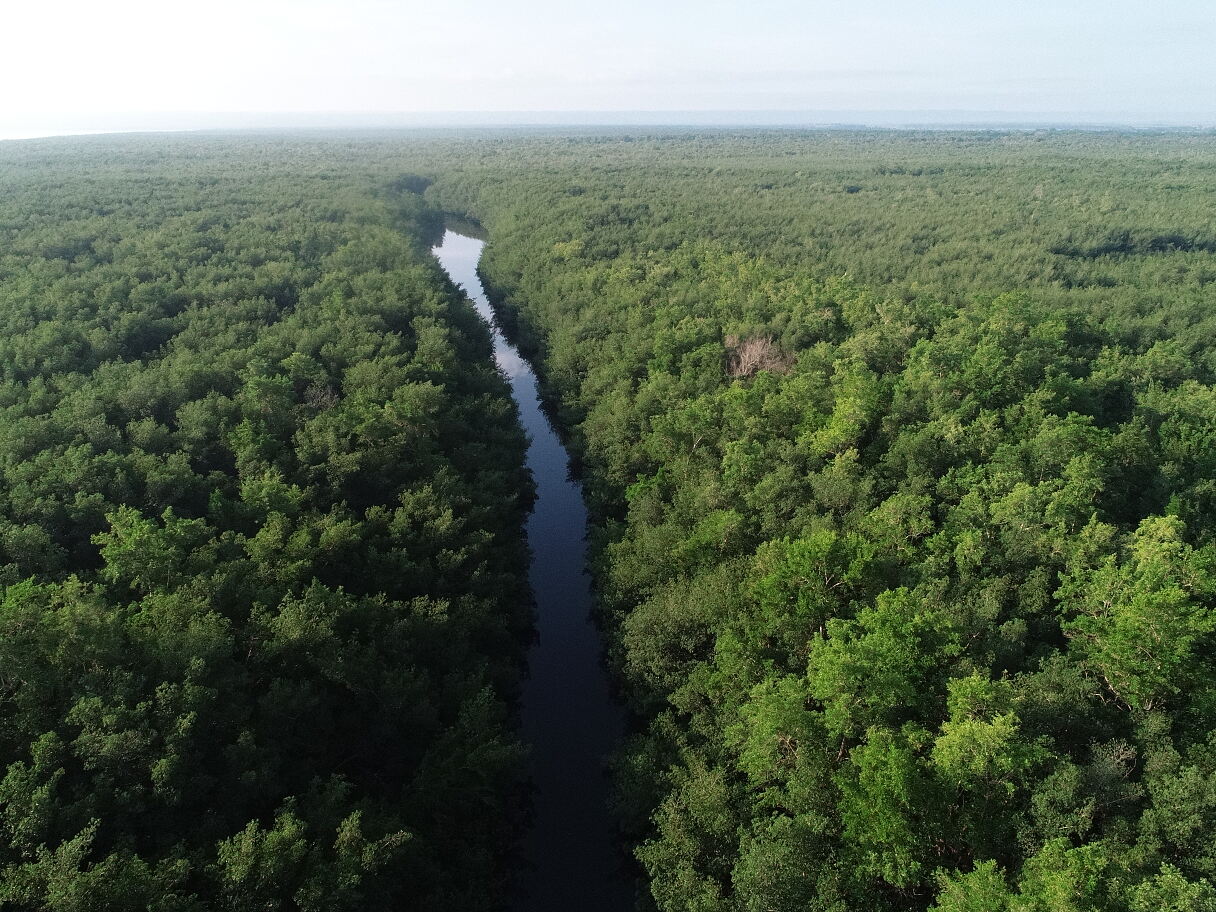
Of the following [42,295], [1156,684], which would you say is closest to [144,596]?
[1156,684]

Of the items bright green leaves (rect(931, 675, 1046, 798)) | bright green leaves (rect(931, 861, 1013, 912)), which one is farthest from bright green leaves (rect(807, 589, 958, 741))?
bright green leaves (rect(931, 861, 1013, 912))

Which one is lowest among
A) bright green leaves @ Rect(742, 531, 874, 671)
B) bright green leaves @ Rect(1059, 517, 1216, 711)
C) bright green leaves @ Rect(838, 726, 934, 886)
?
bright green leaves @ Rect(838, 726, 934, 886)

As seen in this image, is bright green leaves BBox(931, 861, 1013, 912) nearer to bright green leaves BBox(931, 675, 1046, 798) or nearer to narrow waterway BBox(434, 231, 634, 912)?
bright green leaves BBox(931, 675, 1046, 798)

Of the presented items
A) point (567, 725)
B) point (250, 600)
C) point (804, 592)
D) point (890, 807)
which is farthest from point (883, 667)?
point (250, 600)

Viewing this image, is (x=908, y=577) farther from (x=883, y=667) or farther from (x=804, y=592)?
(x=883, y=667)

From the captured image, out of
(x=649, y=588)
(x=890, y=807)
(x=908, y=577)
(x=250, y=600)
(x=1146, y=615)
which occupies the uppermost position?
(x=1146, y=615)

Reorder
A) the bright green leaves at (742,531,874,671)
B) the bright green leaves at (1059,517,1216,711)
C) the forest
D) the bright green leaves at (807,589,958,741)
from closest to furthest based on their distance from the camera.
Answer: the forest, the bright green leaves at (1059,517,1216,711), the bright green leaves at (807,589,958,741), the bright green leaves at (742,531,874,671)

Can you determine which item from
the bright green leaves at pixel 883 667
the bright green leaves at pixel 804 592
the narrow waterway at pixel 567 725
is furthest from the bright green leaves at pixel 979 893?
the narrow waterway at pixel 567 725
